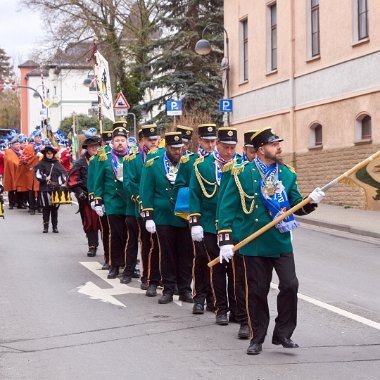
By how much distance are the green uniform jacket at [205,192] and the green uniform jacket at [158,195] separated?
1.20 meters

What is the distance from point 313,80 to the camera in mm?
28031

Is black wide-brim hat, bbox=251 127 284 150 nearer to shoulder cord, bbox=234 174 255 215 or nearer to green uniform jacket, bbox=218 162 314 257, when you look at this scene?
green uniform jacket, bbox=218 162 314 257

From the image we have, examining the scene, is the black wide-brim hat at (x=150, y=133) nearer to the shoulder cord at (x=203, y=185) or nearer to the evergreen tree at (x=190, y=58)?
the shoulder cord at (x=203, y=185)

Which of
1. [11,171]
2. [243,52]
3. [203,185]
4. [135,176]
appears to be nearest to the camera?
[203,185]

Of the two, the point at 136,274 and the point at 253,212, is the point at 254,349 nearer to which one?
the point at 253,212

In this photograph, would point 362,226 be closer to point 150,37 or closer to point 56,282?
point 56,282

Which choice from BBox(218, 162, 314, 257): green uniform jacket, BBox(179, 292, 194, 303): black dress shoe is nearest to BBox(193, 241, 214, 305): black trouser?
BBox(179, 292, 194, 303): black dress shoe

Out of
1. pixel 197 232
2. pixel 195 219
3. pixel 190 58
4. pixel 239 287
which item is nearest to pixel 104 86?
pixel 195 219

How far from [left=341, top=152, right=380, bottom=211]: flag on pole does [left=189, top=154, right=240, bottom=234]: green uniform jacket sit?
5.79ft

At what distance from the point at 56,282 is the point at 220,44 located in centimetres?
2947

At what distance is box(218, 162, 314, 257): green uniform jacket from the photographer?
8.12 m

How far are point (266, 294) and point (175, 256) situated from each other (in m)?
3.10

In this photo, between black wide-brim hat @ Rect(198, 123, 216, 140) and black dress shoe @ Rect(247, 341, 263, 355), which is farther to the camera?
black wide-brim hat @ Rect(198, 123, 216, 140)

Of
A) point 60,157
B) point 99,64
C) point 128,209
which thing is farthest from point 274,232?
point 60,157
